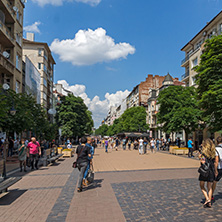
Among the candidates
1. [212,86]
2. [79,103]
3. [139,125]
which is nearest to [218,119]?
[212,86]

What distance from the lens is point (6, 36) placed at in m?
24.8

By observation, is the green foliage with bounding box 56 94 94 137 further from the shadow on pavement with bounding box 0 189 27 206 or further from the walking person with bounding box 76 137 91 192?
the walking person with bounding box 76 137 91 192

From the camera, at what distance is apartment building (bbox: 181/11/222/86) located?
31859mm

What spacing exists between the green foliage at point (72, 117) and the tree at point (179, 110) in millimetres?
24135

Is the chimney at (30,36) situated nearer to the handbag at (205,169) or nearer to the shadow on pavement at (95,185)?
the shadow on pavement at (95,185)

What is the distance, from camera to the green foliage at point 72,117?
53000 millimetres

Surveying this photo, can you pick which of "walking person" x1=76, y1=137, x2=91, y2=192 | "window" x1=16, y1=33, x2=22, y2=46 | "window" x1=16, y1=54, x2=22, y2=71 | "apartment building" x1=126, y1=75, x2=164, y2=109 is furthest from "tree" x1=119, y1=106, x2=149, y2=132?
"walking person" x1=76, y1=137, x2=91, y2=192

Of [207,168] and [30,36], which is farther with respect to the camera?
[30,36]

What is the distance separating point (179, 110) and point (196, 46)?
14.8 m

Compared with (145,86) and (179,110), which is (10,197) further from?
(145,86)

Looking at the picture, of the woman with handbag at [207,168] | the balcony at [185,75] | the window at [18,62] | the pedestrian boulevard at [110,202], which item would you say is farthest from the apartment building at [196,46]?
the woman with handbag at [207,168]

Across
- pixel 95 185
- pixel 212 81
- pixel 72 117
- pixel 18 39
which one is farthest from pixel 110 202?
pixel 72 117

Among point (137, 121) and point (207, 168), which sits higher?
point (137, 121)

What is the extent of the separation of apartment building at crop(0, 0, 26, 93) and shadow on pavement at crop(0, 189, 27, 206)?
1845 centimetres
